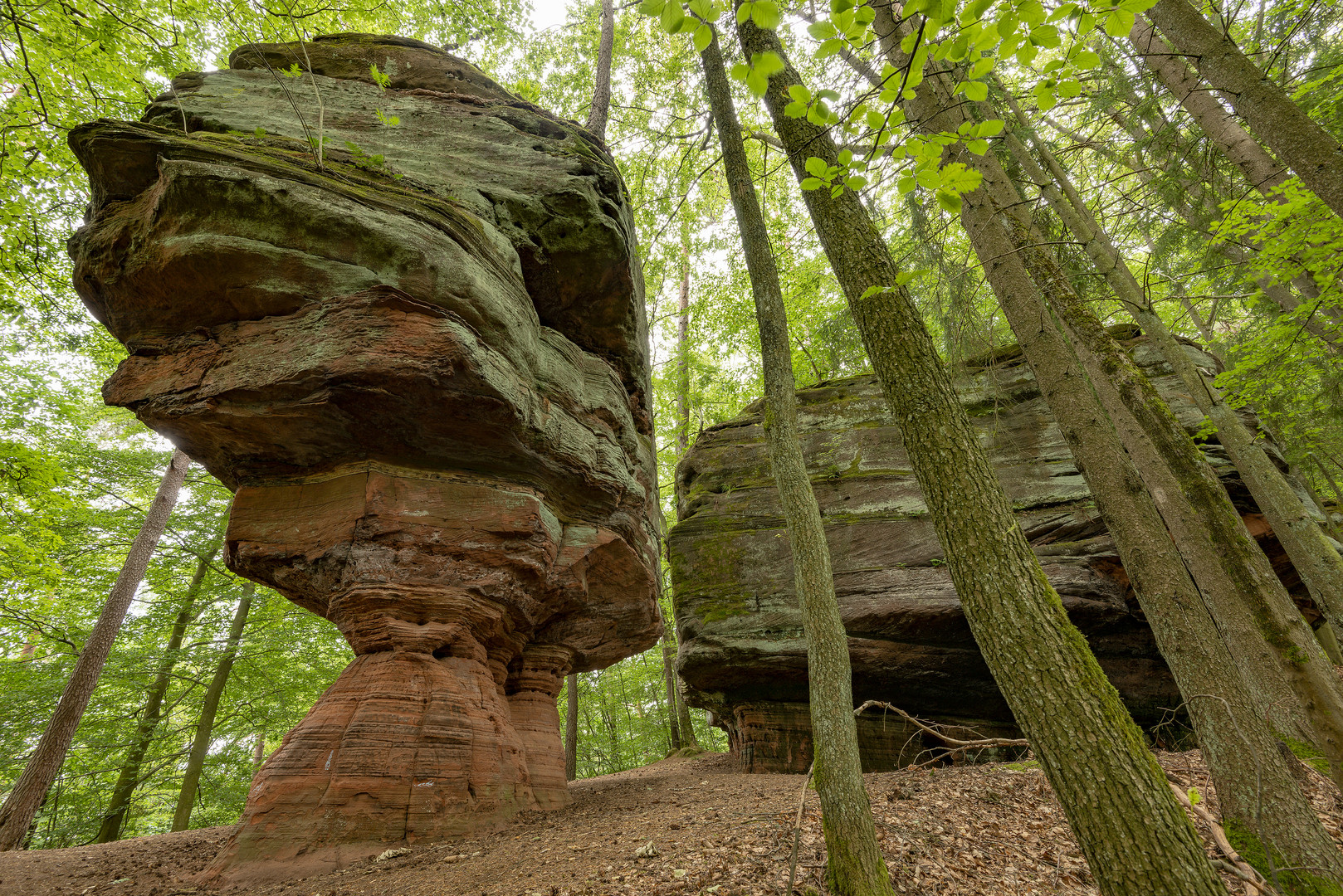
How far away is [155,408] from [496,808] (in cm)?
588

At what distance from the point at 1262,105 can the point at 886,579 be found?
7198 mm

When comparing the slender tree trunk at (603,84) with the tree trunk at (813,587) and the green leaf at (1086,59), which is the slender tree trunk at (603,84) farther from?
the green leaf at (1086,59)

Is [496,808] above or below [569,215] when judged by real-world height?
below

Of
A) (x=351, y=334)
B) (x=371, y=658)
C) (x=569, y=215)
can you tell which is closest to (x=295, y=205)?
(x=351, y=334)

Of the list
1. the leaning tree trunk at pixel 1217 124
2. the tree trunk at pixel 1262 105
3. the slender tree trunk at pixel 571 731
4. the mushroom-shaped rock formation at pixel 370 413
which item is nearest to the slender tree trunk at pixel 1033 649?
the tree trunk at pixel 1262 105

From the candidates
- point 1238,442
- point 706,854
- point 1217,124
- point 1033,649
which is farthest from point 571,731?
point 1217,124

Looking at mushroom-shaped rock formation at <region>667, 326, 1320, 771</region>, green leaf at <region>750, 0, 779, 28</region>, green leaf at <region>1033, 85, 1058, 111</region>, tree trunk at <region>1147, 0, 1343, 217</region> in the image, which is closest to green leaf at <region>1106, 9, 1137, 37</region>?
green leaf at <region>1033, 85, 1058, 111</region>

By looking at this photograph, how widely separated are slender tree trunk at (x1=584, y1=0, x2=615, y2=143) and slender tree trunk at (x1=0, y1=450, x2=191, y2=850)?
1080 cm

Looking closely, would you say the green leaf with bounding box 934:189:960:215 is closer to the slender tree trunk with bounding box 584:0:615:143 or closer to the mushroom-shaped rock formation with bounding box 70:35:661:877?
the mushroom-shaped rock formation with bounding box 70:35:661:877

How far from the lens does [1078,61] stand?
2.97 m

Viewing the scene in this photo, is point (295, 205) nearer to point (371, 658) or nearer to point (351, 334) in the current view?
point (351, 334)

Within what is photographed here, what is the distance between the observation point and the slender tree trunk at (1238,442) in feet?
23.9

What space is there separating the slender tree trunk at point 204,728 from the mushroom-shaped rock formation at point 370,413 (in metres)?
7.86

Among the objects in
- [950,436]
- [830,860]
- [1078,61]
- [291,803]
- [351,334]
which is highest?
[351,334]
